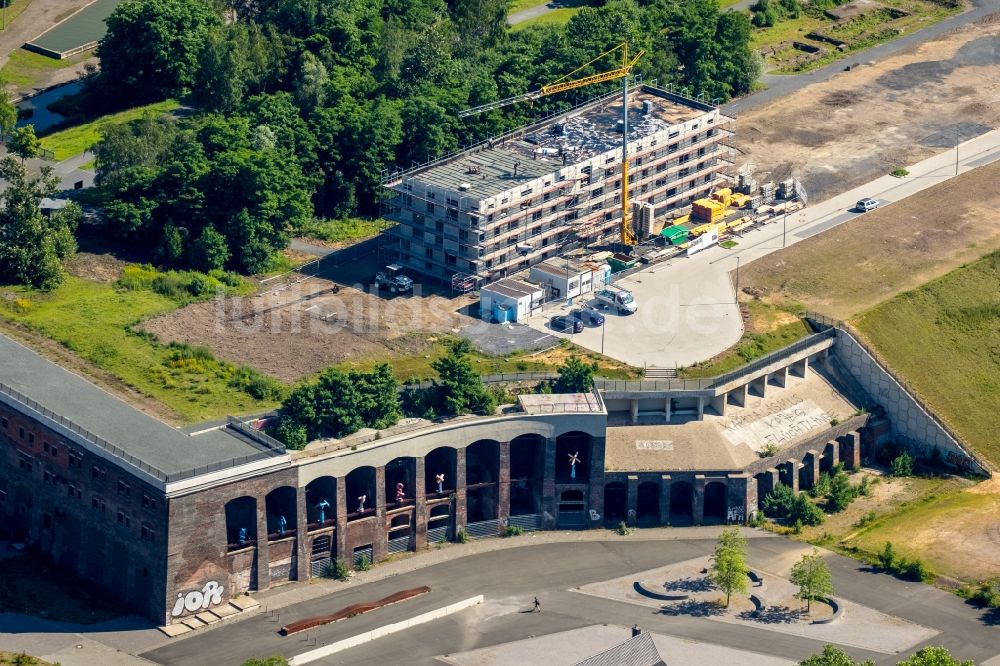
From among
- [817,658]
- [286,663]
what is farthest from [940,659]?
[286,663]

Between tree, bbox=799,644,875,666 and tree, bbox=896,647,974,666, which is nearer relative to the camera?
tree, bbox=799,644,875,666

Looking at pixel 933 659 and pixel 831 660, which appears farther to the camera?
pixel 933 659

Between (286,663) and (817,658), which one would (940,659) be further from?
(286,663)

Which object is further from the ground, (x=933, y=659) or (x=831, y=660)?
(x=831, y=660)

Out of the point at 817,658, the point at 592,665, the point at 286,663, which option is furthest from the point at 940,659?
the point at 286,663

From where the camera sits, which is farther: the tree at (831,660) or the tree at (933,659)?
the tree at (933,659)

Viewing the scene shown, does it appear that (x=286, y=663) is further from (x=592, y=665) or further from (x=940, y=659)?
(x=940, y=659)
